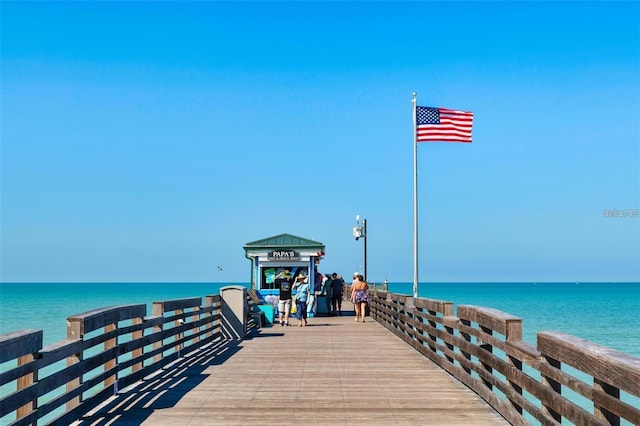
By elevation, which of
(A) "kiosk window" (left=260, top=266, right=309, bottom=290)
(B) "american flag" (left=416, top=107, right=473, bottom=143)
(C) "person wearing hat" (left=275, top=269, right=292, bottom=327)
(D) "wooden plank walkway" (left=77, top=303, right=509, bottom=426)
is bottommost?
(D) "wooden plank walkway" (left=77, top=303, right=509, bottom=426)

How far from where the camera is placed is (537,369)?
6.62m

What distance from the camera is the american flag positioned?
21266 mm

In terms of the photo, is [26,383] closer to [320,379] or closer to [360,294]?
[320,379]

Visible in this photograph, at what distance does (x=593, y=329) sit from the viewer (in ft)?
160

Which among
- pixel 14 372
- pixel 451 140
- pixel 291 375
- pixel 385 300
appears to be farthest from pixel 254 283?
pixel 14 372

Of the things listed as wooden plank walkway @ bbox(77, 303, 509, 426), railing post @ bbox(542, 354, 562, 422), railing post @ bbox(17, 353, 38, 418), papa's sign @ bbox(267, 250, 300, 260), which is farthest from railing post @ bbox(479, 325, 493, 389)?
papa's sign @ bbox(267, 250, 300, 260)

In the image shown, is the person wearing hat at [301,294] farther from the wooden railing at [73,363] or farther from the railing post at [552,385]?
the railing post at [552,385]

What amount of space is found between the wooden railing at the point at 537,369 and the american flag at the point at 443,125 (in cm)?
906

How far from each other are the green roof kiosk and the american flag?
6.25 metres

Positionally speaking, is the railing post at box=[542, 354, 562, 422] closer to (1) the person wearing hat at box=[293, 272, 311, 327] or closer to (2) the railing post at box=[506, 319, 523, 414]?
(2) the railing post at box=[506, 319, 523, 414]

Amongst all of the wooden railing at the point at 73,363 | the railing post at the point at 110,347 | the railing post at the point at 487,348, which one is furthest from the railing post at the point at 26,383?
the railing post at the point at 487,348

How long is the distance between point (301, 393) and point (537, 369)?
356 cm

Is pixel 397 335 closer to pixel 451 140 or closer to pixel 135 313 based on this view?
pixel 451 140

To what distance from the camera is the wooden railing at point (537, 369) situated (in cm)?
499
